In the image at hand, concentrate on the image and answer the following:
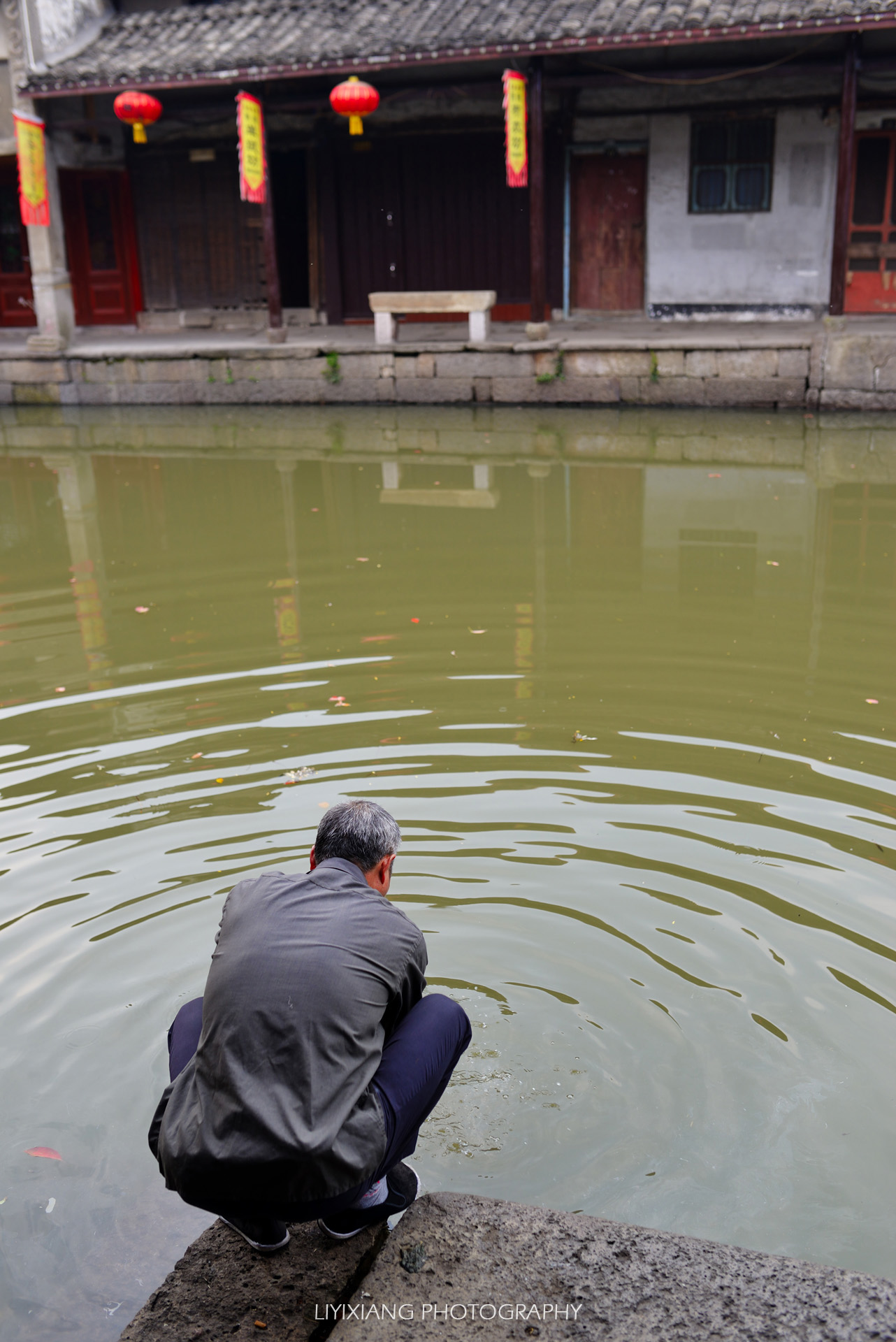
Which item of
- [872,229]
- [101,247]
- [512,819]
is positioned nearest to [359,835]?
[512,819]

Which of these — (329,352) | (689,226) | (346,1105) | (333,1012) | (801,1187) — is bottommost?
(801,1187)

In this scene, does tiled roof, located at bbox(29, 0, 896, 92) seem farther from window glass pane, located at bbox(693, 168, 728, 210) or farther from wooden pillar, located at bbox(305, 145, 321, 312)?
window glass pane, located at bbox(693, 168, 728, 210)

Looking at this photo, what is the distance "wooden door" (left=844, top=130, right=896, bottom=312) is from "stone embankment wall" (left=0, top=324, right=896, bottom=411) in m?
1.61

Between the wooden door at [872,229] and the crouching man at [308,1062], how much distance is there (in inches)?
584

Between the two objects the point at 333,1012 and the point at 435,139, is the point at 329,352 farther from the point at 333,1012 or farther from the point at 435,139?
the point at 333,1012

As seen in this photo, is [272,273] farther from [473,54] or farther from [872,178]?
[872,178]

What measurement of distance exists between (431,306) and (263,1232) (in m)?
14.2

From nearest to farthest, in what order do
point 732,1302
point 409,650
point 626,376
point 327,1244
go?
1. point 732,1302
2. point 327,1244
3. point 409,650
4. point 626,376

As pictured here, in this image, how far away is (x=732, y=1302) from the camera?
2307mm

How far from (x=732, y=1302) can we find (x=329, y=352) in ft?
47.8

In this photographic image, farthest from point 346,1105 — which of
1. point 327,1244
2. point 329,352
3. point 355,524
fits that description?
point 329,352

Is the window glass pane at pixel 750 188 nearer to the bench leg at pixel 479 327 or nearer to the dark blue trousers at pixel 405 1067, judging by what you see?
the bench leg at pixel 479 327

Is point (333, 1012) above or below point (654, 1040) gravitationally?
above

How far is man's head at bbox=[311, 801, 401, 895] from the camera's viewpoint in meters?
2.70
